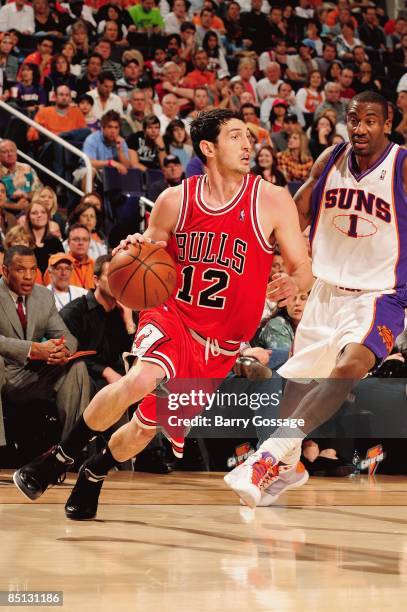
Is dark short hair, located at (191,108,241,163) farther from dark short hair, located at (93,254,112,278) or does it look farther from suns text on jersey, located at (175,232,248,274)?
dark short hair, located at (93,254,112,278)

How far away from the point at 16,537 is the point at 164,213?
5.19 feet

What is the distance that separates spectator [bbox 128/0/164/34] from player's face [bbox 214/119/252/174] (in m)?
9.98

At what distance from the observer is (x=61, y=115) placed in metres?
11.3

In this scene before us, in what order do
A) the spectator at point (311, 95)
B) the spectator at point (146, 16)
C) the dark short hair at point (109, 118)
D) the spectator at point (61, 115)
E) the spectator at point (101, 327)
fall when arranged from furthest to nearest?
the spectator at point (146, 16) < the spectator at point (311, 95) < the spectator at point (61, 115) < the dark short hair at point (109, 118) < the spectator at point (101, 327)

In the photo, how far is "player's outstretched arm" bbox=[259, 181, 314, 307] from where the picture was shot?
4.74 meters

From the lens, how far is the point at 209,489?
626 centimetres

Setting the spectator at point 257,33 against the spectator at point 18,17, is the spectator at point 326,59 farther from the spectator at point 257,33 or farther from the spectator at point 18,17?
the spectator at point 18,17

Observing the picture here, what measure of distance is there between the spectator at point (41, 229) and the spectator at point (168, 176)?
194 cm

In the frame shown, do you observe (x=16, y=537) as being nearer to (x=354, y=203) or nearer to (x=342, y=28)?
(x=354, y=203)

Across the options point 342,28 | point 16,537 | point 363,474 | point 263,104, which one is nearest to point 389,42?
point 342,28

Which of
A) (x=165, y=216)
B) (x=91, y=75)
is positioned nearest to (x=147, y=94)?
(x=91, y=75)

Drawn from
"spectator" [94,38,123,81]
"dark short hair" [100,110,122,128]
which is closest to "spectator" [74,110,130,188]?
"dark short hair" [100,110,122,128]

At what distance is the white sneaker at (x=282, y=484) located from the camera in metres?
5.64

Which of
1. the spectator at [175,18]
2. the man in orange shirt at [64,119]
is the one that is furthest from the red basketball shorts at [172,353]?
the spectator at [175,18]
